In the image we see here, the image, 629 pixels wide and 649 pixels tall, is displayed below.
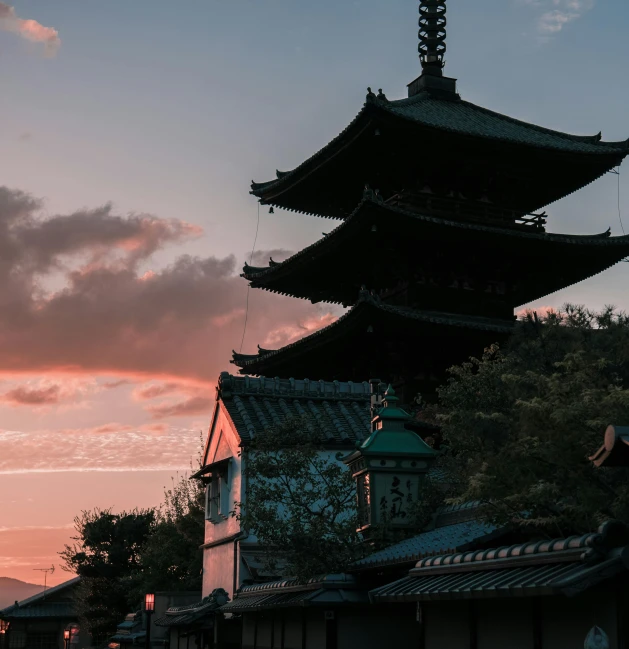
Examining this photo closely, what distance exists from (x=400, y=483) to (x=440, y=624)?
564cm

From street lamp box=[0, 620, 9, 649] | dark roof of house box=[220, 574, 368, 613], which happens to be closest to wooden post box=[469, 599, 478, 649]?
dark roof of house box=[220, 574, 368, 613]

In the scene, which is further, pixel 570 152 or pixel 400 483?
pixel 570 152

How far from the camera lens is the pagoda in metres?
36.5

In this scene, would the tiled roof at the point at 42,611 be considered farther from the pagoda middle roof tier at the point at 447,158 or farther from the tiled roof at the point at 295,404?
the tiled roof at the point at 295,404

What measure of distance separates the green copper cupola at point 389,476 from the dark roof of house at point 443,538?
0.76 m

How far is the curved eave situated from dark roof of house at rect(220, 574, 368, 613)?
41.6ft

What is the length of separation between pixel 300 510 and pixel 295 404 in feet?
26.9

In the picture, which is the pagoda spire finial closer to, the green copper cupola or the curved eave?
the curved eave

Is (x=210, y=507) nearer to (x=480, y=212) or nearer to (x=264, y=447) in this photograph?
(x=264, y=447)

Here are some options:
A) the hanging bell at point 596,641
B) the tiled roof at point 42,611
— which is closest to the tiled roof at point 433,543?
the hanging bell at point 596,641

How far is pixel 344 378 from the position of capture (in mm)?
39094

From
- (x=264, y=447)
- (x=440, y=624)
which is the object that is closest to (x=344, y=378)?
(x=264, y=447)

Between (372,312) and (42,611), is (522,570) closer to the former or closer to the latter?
(372,312)

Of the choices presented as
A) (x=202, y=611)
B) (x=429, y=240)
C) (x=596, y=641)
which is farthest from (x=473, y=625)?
(x=429, y=240)
